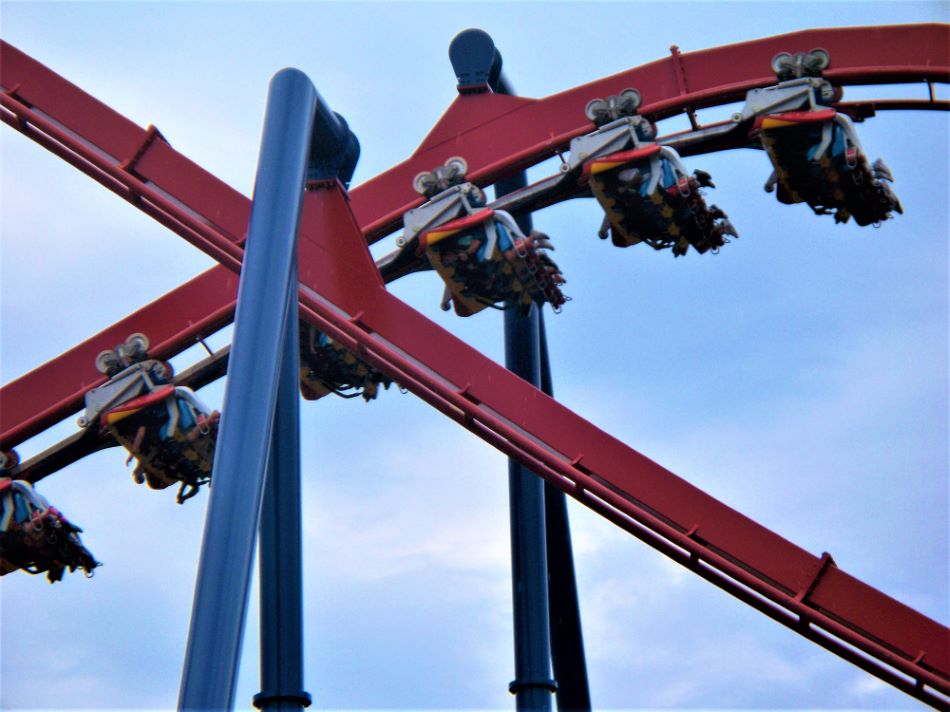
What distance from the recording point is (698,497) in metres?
5.24

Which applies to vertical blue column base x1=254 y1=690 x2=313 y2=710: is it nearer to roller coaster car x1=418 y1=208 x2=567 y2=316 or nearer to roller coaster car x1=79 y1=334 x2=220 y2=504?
roller coaster car x1=79 y1=334 x2=220 y2=504

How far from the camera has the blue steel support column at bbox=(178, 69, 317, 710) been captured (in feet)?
13.0

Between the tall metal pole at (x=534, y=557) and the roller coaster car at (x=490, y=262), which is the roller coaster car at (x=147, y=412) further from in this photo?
the tall metal pole at (x=534, y=557)

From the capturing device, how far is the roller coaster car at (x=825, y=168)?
5.80m

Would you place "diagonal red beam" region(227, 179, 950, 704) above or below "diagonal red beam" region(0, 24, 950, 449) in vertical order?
below

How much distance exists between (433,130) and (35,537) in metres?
2.91

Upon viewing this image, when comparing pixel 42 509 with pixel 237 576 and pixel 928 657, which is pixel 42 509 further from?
pixel 928 657

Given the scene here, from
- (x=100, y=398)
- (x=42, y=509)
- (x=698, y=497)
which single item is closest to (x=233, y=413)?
(x=698, y=497)

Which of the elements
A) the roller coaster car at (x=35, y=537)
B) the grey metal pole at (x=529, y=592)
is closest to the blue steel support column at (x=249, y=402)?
the grey metal pole at (x=529, y=592)

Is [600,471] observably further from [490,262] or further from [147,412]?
[147,412]

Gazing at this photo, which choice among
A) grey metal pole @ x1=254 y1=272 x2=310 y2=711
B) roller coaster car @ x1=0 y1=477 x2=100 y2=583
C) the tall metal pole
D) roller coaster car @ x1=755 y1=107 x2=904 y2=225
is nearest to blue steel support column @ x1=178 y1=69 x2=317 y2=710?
grey metal pole @ x1=254 y1=272 x2=310 y2=711

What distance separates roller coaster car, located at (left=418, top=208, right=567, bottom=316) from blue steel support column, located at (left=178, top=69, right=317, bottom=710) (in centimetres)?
85

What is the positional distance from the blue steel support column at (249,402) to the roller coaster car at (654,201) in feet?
4.32

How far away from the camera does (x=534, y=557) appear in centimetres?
681
